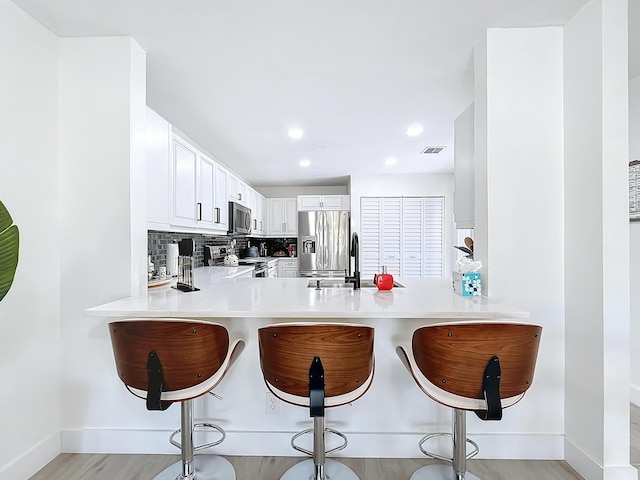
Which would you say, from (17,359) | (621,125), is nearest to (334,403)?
(17,359)

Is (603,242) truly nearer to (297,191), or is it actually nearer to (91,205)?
(91,205)

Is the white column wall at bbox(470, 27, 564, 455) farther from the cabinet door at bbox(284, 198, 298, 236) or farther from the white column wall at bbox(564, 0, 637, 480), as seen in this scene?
the cabinet door at bbox(284, 198, 298, 236)

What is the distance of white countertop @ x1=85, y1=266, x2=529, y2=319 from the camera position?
149cm

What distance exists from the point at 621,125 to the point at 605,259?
630mm

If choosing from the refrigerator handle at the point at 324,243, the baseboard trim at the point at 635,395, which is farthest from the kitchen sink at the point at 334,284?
the refrigerator handle at the point at 324,243

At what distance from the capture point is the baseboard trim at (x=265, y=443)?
193 centimetres

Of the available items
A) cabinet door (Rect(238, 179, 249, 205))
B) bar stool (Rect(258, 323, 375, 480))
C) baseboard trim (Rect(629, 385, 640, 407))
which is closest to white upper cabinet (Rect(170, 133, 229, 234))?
cabinet door (Rect(238, 179, 249, 205))

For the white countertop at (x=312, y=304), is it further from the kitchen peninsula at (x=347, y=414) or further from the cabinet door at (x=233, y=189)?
the cabinet door at (x=233, y=189)

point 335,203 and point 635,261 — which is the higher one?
point 335,203

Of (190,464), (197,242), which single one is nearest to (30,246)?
(190,464)

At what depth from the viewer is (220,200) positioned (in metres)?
3.92

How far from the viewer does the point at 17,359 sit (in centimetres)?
173

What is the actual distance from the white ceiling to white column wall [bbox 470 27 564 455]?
20 centimetres

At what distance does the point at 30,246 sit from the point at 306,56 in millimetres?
1848
